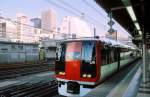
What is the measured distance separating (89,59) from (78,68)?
658 mm

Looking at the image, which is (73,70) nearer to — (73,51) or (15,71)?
(73,51)

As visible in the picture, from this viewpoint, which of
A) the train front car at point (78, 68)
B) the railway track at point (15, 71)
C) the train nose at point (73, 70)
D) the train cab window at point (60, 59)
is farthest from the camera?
the railway track at point (15, 71)

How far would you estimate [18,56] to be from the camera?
131ft

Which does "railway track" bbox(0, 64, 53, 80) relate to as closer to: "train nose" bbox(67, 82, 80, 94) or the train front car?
the train front car

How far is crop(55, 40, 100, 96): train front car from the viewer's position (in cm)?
1194

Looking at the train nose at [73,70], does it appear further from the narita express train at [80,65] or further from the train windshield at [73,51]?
the train windshield at [73,51]

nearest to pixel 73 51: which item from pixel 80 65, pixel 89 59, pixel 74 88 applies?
pixel 80 65

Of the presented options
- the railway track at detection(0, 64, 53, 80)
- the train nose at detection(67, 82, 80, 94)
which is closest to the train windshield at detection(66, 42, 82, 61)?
the train nose at detection(67, 82, 80, 94)

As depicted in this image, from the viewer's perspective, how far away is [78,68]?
12.2 meters

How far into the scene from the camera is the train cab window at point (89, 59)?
12016 millimetres

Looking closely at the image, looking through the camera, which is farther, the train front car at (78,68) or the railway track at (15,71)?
the railway track at (15,71)

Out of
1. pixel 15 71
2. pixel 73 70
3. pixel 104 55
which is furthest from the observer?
pixel 15 71

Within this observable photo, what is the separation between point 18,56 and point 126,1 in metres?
32.2

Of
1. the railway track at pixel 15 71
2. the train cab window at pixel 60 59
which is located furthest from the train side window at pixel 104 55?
Answer: the railway track at pixel 15 71
